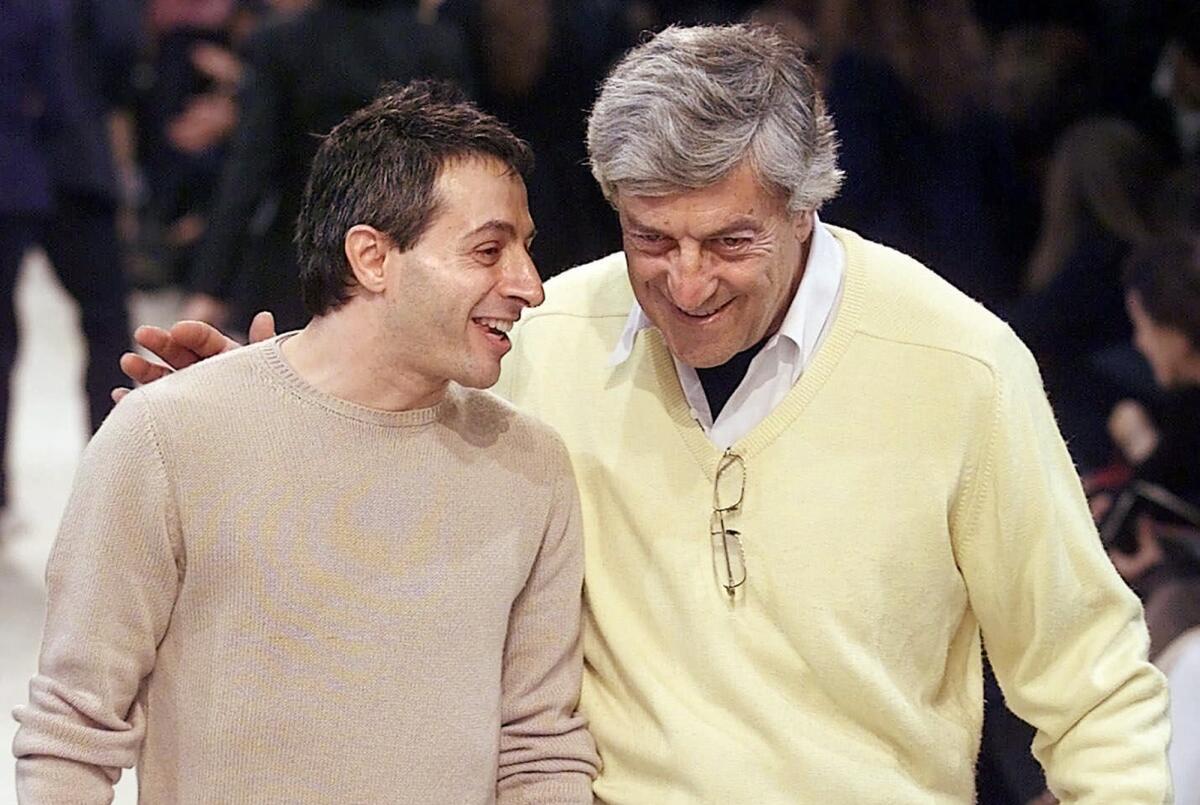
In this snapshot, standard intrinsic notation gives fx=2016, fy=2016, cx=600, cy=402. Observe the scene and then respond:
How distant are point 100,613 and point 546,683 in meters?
0.49

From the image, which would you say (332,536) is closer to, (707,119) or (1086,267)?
(707,119)

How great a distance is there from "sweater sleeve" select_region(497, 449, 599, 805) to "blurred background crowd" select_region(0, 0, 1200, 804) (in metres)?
1.12

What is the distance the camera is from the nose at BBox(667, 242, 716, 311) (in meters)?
2.07

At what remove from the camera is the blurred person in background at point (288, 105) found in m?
4.00

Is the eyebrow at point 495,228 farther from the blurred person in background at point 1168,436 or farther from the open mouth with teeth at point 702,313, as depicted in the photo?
the blurred person in background at point 1168,436

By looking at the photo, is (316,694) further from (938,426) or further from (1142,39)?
(1142,39)

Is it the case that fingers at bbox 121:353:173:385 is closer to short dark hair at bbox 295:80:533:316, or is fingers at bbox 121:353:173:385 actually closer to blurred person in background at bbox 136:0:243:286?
short dark hair at bbox 295:80:533:316

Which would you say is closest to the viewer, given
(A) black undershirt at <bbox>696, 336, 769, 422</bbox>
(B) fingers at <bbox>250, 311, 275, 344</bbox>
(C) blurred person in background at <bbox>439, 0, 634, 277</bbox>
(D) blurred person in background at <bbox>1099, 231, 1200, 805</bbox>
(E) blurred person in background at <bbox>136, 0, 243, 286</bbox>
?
(A) black undershirt at <bbox>696, 336, 769, 422</bbox>

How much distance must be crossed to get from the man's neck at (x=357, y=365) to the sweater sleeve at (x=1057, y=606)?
2.01 ft

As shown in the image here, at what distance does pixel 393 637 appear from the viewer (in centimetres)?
208

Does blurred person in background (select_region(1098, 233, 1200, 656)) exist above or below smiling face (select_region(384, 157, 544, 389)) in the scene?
below

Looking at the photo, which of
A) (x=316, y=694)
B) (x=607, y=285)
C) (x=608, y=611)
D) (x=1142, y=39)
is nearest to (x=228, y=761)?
(x=316, y=694)

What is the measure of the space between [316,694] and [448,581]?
0.59 ft

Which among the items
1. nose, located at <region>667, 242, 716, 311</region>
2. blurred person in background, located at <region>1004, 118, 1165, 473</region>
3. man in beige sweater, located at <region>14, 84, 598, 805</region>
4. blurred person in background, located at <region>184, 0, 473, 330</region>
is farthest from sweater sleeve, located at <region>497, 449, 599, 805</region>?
blurred person in background, located at <region>184, 0, 473, 330</region>
